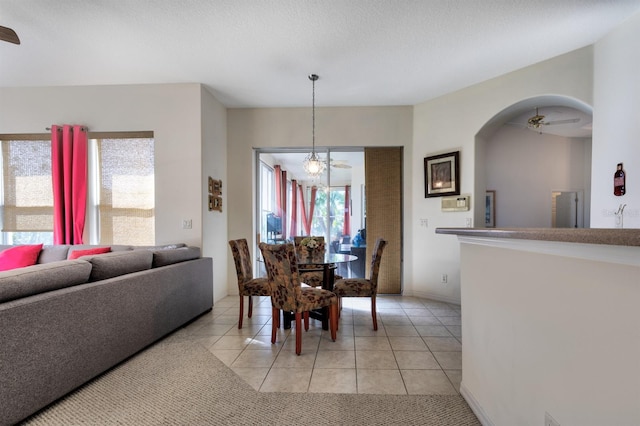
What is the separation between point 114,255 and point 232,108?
2.92 m

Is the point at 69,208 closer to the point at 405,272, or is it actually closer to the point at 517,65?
the point at 405,272

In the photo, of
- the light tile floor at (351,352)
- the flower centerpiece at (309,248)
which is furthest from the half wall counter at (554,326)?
the flower centerpiece at (309,248)

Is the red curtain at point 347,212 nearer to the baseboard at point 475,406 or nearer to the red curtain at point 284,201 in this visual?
the red curtain at point 284,201

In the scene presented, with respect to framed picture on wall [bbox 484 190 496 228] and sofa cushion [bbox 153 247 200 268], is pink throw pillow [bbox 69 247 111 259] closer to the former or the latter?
sofa cushion [bbox 153 247 200 268]

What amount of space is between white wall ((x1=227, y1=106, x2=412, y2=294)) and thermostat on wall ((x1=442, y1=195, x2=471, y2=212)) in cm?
57

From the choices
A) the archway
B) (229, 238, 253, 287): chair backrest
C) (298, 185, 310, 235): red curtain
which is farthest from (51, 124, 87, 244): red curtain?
the archway

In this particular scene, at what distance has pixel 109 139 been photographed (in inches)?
150

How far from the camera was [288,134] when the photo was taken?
4.41 m

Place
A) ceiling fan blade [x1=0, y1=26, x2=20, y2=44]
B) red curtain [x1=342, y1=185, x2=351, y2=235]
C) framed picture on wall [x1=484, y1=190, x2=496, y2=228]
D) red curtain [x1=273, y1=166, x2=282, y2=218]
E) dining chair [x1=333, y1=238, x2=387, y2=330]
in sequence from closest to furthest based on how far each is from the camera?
ceiling fan blade [x1=0, y1=26, x2=20, y2=44]
dining chair [x1=333, y1=238, x2=387, y2=330]
red curtain [x1=342, y1=185, x2=351, y2=235]
framed picture on wall [x1=484, y1=190, x2=496, y2=228]
red curtain [x1=273, y1=166, x2=282, y2=218]

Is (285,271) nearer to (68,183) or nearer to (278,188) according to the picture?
(278,188)

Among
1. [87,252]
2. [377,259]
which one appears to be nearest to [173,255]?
[87,252]

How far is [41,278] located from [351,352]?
2.29m

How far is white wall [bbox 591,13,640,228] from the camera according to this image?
2.40 meters

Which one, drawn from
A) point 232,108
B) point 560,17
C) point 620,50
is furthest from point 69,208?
point 620,50
